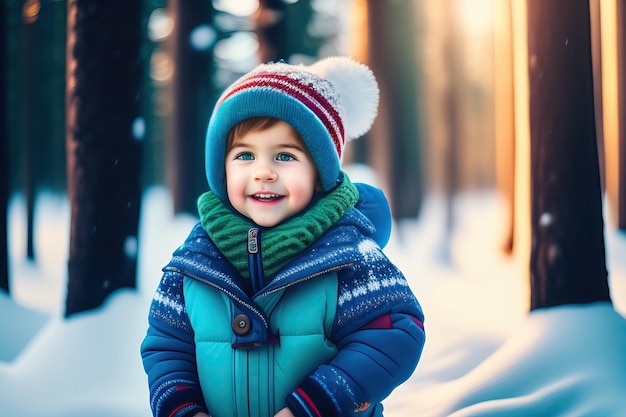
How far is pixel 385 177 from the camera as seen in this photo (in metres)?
3.92

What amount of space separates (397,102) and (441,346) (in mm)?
1671

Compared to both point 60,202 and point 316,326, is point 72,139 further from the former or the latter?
point 316,326

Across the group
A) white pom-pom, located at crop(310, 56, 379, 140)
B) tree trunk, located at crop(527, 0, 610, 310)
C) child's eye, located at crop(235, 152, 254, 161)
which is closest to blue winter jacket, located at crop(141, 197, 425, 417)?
child's eye, located at crop(235, 152, 254, 161)

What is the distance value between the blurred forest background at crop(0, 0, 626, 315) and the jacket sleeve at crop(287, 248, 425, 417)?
1.26 metres

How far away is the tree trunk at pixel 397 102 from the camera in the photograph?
3727mm

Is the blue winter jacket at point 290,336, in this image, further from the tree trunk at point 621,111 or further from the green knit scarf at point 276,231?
the tree trunk at point 621,111

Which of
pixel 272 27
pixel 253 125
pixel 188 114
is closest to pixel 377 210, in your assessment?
pixel 253 125

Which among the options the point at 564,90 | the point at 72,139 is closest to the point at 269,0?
the point at 72,139

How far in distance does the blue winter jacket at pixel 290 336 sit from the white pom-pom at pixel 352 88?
1.38 feet

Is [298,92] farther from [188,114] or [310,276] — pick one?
[188,114]

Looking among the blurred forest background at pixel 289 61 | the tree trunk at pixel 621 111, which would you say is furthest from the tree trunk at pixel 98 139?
the tree trunk at pixel 621 111

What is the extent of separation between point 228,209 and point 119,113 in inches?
53.3

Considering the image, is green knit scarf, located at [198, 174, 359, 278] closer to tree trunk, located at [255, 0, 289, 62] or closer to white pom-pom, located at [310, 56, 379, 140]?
white pom-pom, located at [310, 56, 379, 140]

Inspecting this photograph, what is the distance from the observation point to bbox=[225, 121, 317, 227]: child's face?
1.52 metres
